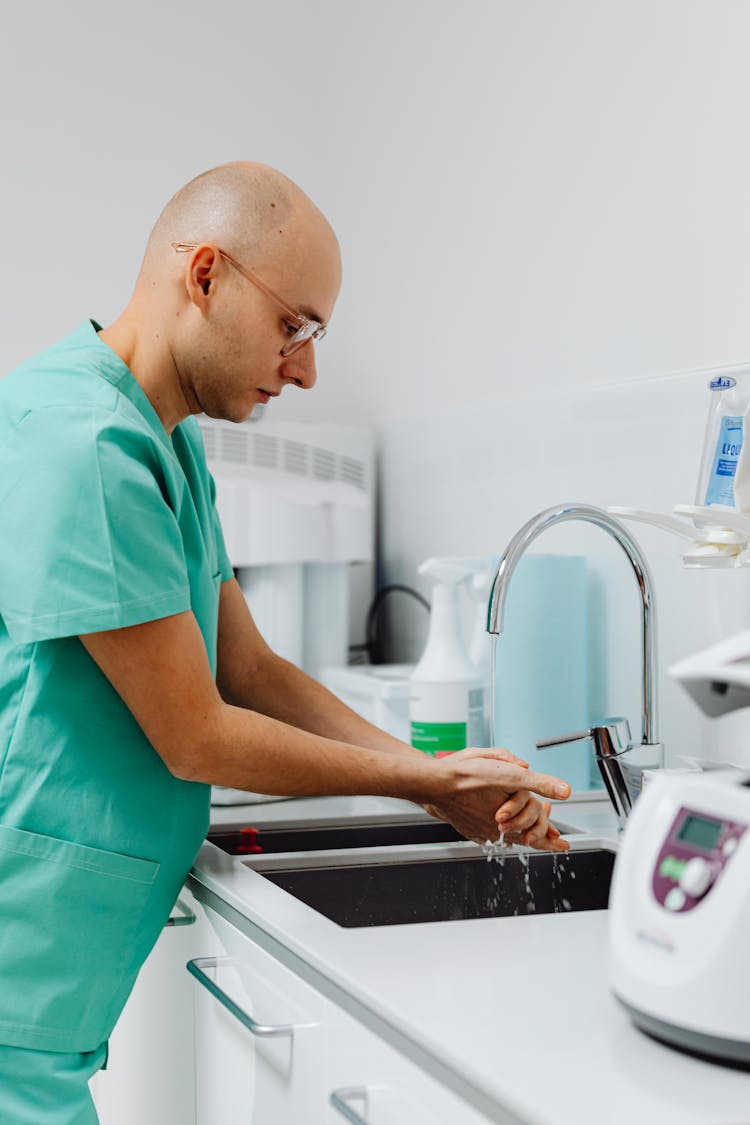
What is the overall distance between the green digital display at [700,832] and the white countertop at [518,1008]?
0.39ft

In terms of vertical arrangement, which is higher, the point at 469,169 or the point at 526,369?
the point at 469,169

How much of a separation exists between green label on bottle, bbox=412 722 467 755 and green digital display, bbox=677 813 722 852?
2.99 feet

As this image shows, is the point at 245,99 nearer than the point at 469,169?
No

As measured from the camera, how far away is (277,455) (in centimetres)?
216

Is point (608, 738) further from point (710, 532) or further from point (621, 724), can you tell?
point (710, 532)

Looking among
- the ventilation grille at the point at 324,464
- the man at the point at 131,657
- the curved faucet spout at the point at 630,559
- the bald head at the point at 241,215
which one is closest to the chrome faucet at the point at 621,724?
the curved faucet spout at the point at 630,559

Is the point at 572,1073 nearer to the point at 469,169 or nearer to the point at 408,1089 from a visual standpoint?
the point at 408,1089

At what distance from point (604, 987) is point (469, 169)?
148 centimetres

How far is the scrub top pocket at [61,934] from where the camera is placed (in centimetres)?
111

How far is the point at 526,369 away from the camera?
189 cm

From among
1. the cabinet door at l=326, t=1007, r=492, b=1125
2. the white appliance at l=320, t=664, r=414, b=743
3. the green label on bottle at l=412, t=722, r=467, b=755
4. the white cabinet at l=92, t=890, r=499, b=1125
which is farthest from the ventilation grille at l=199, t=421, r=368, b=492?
the cabinet door at l=326, t=1007, r=492, b=1125

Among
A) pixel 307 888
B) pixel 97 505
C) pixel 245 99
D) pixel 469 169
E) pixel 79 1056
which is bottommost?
pixel 79 1056

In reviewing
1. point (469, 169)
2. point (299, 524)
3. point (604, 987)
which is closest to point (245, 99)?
point (469, 169)

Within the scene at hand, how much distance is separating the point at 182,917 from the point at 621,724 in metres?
0.48
